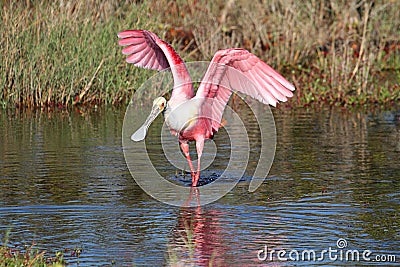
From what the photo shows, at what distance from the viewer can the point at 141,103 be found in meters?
16.1

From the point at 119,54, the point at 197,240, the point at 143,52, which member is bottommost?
the point at 197,240

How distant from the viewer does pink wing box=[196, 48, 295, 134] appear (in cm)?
902

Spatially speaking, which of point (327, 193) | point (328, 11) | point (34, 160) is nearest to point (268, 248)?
point (327, 193)

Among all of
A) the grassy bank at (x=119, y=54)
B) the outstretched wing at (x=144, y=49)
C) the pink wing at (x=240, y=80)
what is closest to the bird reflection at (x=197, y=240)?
the pink wing at (x=240, y=80)

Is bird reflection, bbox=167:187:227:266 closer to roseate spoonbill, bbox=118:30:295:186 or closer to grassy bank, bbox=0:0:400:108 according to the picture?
roseate spoonbill, bbox=118:30:295:186

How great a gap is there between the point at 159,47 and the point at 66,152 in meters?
1.86

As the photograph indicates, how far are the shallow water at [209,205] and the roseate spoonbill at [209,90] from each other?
0.66 metres

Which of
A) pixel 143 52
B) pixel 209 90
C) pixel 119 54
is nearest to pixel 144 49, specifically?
pixel 143 52

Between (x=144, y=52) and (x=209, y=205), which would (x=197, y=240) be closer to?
(x=209, y=205)

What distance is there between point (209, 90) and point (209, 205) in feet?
4.70

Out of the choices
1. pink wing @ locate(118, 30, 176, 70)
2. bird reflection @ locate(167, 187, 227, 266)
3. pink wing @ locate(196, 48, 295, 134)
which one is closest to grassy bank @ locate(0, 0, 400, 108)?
pink wing @ locate(118, 30, 176, 70)

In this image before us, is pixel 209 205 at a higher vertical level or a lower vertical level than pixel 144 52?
lower

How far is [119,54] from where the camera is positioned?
52.1ft

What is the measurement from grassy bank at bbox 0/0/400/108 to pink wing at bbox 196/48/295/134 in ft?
18.4
